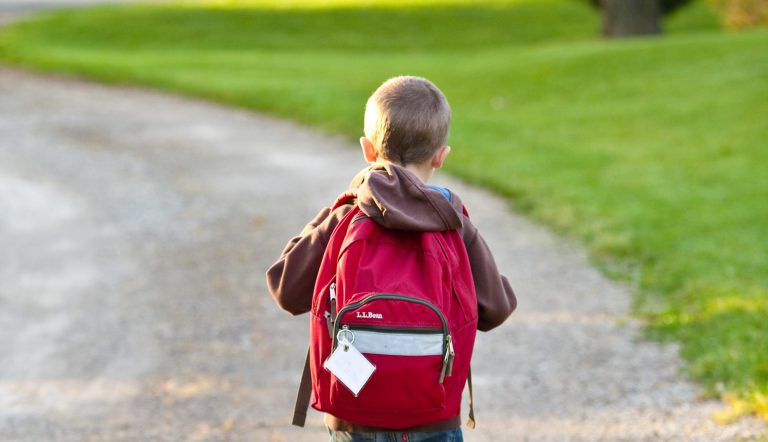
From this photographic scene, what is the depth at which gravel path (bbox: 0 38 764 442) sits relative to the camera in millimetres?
4320

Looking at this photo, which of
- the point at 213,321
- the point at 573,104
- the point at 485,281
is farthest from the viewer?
the point at 573,104

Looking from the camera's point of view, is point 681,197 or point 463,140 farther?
point 463,140

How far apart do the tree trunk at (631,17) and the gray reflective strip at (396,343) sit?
741 inches

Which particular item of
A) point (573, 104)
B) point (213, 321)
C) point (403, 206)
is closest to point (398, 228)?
point (403, 206)

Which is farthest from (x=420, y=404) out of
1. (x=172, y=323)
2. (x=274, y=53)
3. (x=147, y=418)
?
(x=274, y=53)

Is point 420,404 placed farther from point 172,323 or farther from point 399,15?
point 399,15

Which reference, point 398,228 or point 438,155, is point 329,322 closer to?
point 398,228

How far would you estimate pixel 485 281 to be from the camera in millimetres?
2553

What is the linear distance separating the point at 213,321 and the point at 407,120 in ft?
11.2

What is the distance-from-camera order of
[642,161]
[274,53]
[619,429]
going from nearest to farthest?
[619,429] → [642,161] → [274,53]

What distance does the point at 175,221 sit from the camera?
25.4 feet

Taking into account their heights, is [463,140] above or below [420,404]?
below

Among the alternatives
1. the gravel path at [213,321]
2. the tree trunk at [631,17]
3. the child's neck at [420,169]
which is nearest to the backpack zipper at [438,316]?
the child's neck at [420,169]

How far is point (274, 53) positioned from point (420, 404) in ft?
64.2
